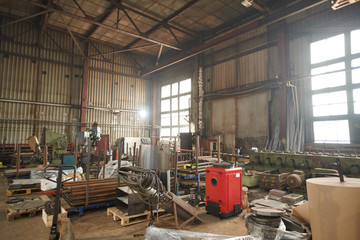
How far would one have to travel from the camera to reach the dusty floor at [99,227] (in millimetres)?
3859

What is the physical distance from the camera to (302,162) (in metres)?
5.85

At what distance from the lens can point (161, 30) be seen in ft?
43.4

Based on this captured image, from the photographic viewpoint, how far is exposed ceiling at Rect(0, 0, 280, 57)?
10.2 metres

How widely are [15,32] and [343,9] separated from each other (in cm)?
1678

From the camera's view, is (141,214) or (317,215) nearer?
(317,215)

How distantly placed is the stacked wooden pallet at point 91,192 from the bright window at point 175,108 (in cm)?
842

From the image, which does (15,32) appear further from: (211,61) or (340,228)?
(340,228)

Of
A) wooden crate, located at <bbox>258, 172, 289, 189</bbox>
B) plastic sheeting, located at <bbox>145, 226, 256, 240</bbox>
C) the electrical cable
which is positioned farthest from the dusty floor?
wooden crate, located at <bbox>258, 172, 289, 189</bbox>

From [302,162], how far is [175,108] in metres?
10.6

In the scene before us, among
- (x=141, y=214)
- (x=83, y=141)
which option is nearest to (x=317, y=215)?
(x=141, y=214)

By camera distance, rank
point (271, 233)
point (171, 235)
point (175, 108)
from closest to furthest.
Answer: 1. point (271, 233)
2. point (171, 235)
3. point (175, 108)

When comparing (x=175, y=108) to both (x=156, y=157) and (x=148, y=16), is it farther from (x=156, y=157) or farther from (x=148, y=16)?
(x=156, y=157)

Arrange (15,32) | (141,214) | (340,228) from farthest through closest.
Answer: (15,32) < (141,214) < (340,228)

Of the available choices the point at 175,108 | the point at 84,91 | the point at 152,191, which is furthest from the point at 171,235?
the point at 84,91
